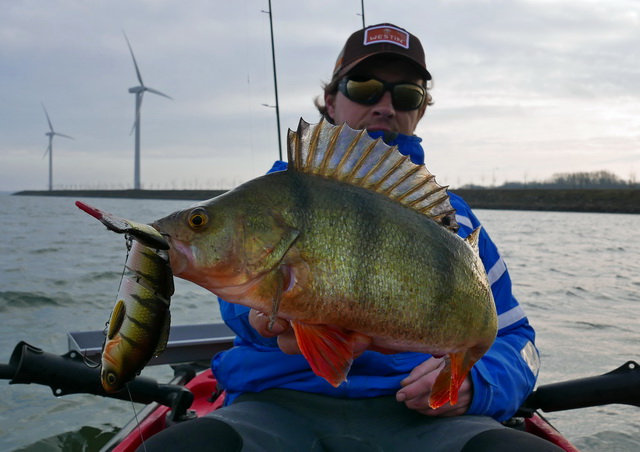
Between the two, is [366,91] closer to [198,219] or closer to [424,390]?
[424,390]

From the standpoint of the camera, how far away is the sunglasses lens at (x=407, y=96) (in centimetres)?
300

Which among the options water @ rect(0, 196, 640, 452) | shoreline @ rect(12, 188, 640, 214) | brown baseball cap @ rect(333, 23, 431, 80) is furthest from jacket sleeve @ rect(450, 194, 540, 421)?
shoreline @ rect(12, 188, 640, 214)

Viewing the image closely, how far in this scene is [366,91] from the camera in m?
2.99

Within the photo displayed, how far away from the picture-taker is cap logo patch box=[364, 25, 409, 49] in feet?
9.76

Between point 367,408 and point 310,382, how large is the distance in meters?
0.27

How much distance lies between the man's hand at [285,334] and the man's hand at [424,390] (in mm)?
537

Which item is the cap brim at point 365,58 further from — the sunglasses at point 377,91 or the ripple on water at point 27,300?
the ripple on water at point 27,300

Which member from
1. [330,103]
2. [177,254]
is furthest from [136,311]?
[330,103]

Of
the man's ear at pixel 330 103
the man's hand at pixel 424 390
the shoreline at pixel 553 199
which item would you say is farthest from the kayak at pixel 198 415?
the shoreline at pixel 553 199

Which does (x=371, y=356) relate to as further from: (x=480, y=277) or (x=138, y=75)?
(x=138, y=75)

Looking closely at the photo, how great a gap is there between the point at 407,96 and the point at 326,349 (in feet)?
6.17

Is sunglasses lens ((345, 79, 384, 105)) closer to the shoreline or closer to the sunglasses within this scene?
the sunglasses

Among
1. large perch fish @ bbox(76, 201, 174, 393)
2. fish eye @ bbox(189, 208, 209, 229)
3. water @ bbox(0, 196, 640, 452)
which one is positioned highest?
fish eye @ bbox(189, 208, 209, 229)

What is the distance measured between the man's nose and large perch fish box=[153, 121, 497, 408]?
4.14 feet
